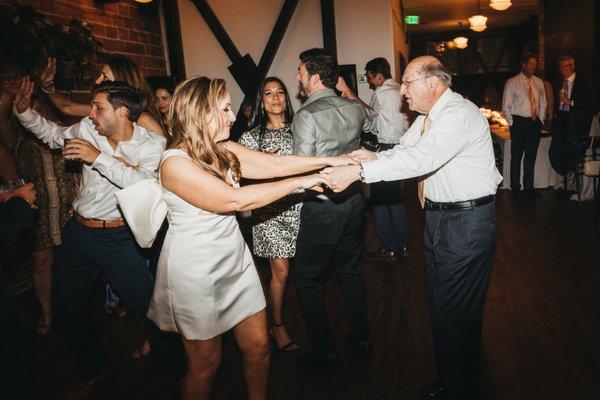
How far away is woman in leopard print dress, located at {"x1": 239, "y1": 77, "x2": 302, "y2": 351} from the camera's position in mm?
2795

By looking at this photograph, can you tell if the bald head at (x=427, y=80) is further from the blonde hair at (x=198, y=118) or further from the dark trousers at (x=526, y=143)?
the dark trousers at (x=526, y=143)

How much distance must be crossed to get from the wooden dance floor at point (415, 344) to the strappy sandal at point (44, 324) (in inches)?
3.0

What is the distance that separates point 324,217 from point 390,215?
2008mm

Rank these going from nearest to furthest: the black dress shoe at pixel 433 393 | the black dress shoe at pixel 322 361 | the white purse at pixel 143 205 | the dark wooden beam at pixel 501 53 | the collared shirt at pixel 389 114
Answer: the white purse at pixel 143 205 < the black dress shoe at pixel 433 393 < the black dress shoe at pixel 322 361 < the collared shirt at pixel 389 114 < the dark wooden beam at pixel 501 53

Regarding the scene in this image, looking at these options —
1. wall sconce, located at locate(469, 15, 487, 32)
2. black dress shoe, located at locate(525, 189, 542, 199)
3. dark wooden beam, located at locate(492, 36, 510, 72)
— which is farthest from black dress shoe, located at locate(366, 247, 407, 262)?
dark wooden beam, located at locate(492, 36, 510, 72)

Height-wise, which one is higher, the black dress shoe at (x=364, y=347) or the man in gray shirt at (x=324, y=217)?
the man in gray shirt at (x=324, y=217)

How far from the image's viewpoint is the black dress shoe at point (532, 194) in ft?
20.9

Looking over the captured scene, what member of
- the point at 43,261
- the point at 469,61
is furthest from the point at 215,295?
the point at 469,61

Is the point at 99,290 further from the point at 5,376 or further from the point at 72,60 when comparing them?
the point at 5,376

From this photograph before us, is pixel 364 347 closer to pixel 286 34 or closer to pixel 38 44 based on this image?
pixel 38 44

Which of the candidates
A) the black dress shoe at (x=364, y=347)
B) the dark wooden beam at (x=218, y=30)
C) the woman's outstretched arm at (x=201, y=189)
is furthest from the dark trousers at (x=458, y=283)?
the dark wooden beam at (x=218, y=30)

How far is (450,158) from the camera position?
1.99 meters

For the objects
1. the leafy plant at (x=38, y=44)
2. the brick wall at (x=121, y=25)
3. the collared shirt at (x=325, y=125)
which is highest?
the brick wall at (x=121, y=25)

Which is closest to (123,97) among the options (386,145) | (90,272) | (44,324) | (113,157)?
(113,157)
